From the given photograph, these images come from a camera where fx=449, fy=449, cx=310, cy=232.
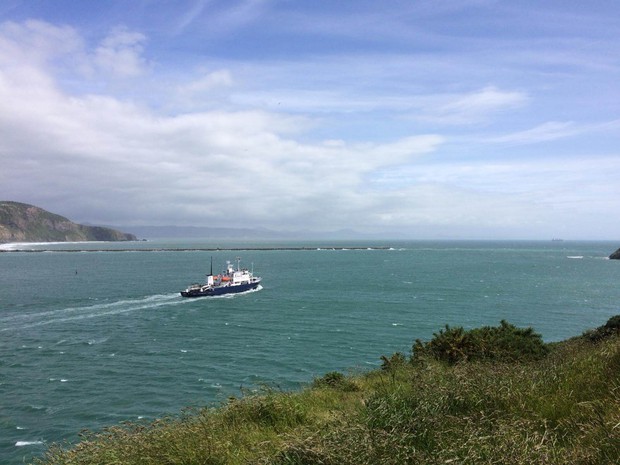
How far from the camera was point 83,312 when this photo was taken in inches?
2114

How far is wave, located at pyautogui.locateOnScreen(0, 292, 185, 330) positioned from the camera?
4697 centimetres

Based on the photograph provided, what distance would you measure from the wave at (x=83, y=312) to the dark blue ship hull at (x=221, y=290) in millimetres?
2541

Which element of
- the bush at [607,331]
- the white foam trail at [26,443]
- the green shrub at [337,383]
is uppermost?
the bush at [607,331]

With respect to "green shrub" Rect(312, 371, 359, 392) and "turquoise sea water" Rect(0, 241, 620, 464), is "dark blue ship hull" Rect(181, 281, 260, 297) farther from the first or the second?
"green shrub" Rect(312, 371, 359, 392)

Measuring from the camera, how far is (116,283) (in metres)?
85.4

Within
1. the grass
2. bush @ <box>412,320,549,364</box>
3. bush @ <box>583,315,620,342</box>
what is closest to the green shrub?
bush @ <box>412,320,549,364</box>

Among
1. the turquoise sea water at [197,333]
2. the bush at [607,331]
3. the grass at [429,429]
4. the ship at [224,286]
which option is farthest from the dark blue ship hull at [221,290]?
the grass at [429,429]

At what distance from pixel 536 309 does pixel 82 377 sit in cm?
5093

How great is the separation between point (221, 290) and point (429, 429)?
233 feet

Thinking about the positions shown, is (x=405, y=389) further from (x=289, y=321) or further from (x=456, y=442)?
(x=289, y=321)

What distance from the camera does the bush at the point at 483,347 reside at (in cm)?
1909

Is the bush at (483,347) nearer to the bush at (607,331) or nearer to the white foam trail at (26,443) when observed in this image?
the bush at (607,331)

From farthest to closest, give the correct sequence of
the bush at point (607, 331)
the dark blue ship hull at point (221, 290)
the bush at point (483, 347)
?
the dark blue ship hull at point (221, 290) → the bush at point (607, 331) → the bush at point (483, 347)

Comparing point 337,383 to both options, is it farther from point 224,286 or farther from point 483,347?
point 224,286
